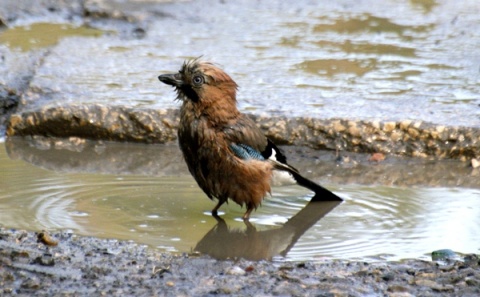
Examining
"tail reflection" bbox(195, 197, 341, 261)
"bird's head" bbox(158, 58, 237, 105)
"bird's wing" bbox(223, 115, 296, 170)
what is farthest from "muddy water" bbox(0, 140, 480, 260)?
"bird's head" bbox(158, 58, 237, 105)

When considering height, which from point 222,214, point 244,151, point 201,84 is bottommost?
point 222,214

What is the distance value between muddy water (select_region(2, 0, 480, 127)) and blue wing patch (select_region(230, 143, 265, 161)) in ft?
5.31

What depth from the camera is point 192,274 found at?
14.7 ft

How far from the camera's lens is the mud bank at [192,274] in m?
4.21

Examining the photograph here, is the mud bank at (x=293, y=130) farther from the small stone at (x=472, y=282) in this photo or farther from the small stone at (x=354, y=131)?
the small stone at (x=472, y=282)

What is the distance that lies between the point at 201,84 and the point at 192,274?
5.09ft

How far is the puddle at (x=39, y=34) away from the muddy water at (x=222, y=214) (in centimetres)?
286

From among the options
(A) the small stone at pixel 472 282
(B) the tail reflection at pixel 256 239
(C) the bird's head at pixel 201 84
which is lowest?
(B) the tail reflection at pixel 256 239

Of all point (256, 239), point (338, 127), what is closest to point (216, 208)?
point (256, 239)

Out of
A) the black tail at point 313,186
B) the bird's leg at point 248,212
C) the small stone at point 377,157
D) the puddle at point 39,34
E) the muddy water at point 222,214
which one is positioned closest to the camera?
the muddy water at point 222,214

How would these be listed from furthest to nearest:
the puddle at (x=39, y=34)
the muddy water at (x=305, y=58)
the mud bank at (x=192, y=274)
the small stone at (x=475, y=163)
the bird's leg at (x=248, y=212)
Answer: the puddle at (x=39, y=34), the muddy water at (x=305, y=58), the small stone at (x=475, y=163), the bird's leg at (x=248, y=212), the mud bank at (x=192, y=274)

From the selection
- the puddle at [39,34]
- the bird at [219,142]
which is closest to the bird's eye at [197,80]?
the bird at [219,142]

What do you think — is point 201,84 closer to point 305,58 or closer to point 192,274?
point 192,274

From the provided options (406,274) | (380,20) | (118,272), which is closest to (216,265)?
(118,272)
